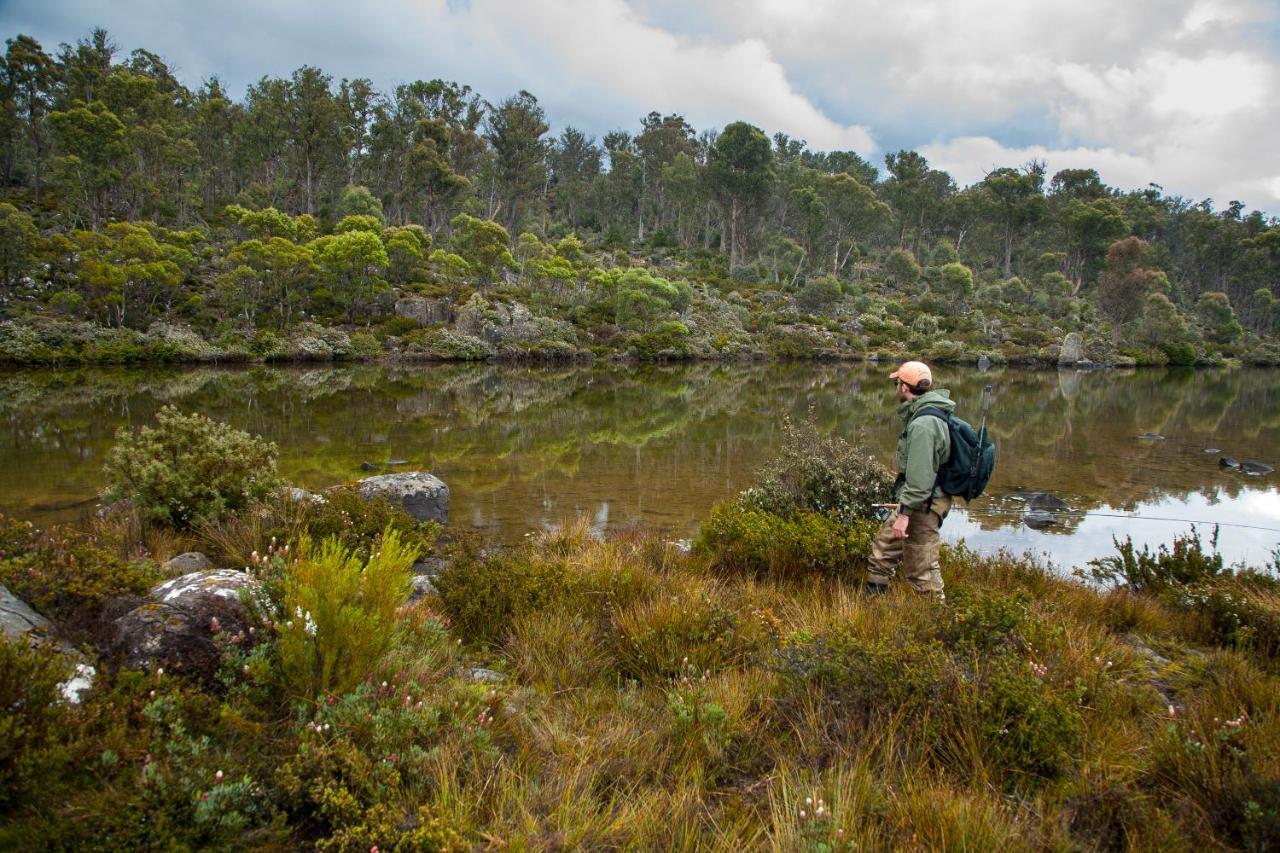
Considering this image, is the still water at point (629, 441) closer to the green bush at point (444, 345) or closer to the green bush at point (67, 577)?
the green bush at point (67, 577)

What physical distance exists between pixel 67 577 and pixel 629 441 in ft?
42.0

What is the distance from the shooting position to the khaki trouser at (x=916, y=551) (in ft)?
16.1

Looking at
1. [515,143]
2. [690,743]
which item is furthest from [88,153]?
[690,743]

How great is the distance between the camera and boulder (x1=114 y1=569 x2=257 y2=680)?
9.08 feet

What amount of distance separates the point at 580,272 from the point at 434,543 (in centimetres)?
4782

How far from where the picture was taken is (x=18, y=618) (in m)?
3.09

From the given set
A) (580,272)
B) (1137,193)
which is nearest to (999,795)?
(580,272)

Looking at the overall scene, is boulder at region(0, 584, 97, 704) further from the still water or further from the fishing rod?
the fishing rod

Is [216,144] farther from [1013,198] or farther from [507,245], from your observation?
[1013,198]

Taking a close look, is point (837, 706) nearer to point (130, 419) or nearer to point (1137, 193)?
point (130, 419)

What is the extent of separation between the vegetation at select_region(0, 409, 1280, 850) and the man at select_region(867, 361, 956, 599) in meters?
0.57

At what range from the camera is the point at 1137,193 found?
9831 centimetres

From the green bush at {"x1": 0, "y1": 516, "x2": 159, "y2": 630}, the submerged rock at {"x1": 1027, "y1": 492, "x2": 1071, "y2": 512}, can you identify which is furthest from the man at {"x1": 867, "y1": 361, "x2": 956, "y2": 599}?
the submerged rock at {"x1": 1027, "y1": 492, "x2": 1071, "y2": 512}

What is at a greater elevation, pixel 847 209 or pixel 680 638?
pixel 847 209
